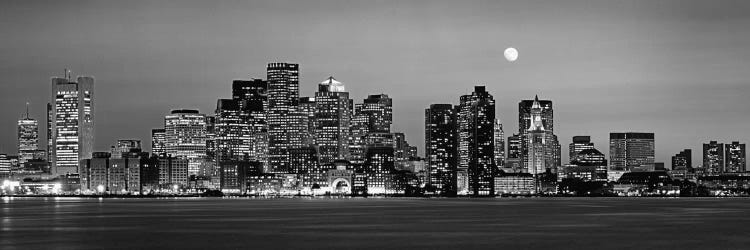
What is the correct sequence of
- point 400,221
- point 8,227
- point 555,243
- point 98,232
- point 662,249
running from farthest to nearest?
point 400,221
point 8,227
point 98,232
point 555,243
point 662,249

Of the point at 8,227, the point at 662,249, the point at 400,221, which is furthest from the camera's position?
the point at 400,221

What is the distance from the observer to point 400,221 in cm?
10600

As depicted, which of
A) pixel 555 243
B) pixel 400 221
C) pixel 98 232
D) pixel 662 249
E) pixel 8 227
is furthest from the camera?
pixel 400 221

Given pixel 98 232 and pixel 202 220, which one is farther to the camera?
pixel 202 220

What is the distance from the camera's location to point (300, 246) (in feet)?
234

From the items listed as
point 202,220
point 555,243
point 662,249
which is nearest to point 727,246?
point 662,249

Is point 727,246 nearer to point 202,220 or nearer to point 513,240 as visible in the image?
point 513,240

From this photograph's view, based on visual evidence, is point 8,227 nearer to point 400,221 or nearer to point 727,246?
point 400,221

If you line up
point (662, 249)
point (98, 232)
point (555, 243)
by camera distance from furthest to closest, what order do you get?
1. point (98, 232)
2. point (555, 243)
3. point (662, 249)

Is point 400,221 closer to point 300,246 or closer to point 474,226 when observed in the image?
point 474,226

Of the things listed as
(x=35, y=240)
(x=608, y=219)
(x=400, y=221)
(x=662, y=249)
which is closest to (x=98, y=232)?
(x=35, y=240)

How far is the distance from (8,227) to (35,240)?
64.9 ft

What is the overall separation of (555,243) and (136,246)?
2766 cm

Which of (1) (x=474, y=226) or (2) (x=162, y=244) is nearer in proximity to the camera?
(2) (x=162, y=244)
